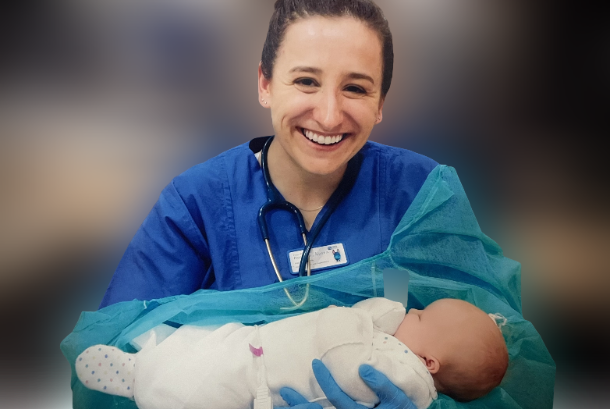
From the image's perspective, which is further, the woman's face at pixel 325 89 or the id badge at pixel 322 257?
the id badge at pixel 322 257

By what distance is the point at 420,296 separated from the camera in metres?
1.33

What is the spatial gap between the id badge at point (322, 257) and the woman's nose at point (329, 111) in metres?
0.36

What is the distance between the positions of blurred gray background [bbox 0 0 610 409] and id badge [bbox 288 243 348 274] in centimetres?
49

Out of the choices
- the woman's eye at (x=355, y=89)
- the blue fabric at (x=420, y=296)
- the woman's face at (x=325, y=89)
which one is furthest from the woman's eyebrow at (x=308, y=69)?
the blue fabric at (x=420, y=296)

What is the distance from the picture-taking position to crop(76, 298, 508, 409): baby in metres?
1.07

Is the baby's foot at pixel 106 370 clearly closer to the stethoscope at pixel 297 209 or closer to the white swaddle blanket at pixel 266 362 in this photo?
the white swaddle blanket at pixel 266 362

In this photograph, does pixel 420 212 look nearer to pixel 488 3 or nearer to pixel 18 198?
pixel 488 3

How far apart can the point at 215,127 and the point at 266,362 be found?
2.68 ft

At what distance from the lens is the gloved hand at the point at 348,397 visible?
1055mm

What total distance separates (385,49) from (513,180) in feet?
2.35

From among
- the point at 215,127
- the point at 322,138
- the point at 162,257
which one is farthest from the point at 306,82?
the point at 162,257

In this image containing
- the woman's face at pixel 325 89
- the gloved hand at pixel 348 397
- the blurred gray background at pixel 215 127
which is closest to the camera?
the gloved hand at pixel 348 397

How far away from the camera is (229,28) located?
4.89 feet

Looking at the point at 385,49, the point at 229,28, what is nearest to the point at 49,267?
the point at 229,28
